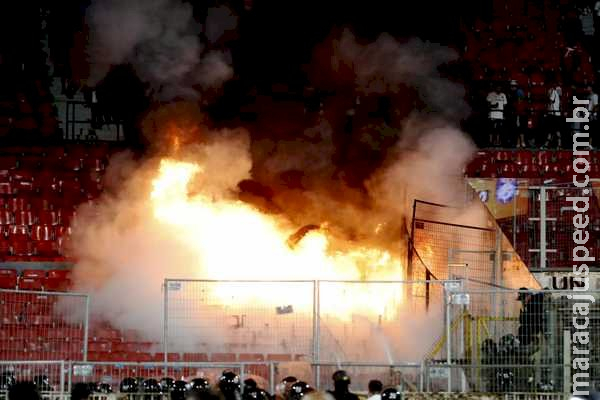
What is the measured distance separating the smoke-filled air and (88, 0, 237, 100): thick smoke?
0.07 ft

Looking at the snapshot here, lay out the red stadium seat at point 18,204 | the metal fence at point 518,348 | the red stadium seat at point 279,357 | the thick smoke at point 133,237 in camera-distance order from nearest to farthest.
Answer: the metal fence at point 518,348, the red stadium seat at point 279,357, the thick smoke at point 133,237, the red stadium seat at point 18,204

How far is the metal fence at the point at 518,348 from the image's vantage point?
1436 cm

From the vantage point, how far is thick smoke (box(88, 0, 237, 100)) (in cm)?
2098

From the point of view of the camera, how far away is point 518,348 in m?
14.6

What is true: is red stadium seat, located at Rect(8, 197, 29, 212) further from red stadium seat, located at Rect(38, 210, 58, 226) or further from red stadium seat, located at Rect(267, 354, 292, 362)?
red stadium seat, located at Rect(267, 354, 292, 362)

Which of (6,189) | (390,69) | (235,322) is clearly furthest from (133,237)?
(390,69)

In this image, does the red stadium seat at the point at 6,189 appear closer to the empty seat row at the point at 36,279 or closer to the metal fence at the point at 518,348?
the empty seat row at the point at 36,279

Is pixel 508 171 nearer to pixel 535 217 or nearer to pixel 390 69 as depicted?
pixel 535 217

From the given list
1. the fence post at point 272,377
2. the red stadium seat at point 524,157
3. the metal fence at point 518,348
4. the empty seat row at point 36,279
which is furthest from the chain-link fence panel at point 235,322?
the red stadium seat at point 524,157

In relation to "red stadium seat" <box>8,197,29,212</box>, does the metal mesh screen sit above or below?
below

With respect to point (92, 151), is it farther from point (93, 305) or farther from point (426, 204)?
point (426, 204)

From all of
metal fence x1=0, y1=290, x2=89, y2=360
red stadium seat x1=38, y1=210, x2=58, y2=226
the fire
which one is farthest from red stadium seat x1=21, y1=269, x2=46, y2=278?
metal fence x1=0, y1=290, x2=89, y2=360

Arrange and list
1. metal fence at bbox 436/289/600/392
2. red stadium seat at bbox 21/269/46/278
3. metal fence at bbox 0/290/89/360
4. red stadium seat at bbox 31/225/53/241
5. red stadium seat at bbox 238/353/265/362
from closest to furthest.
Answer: metal fence at bbox 436/289/600/392, red stadium seat at bbox 238/353/265/362, metal fence at bbox 0/290/89/360, red stadium seat at bbox 21/269/46/278, red stadium seat at bbox 31/225/53/241

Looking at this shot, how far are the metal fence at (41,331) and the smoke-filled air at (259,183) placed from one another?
168cm
